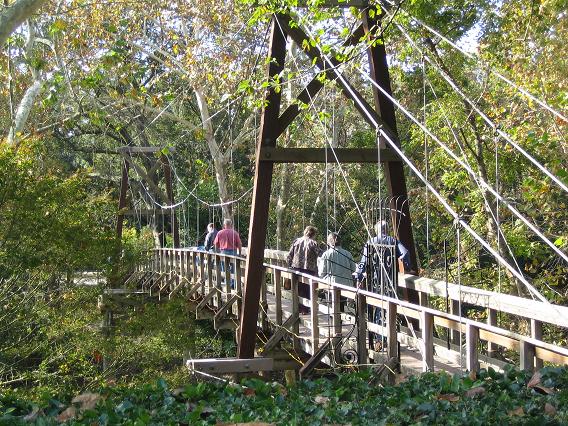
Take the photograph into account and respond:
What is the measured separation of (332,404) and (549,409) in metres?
0.90

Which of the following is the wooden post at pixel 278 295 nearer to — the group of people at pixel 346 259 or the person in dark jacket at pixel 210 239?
the group of people at pixel 346 259

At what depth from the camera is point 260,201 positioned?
29.1 feet

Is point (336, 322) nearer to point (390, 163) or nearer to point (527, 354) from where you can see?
point (390, 163)

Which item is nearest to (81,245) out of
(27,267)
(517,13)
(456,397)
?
(27,267)

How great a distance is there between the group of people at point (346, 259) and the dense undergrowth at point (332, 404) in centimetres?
275

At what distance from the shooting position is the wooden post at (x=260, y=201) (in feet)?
28.7

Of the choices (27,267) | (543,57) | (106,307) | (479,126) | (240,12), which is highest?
(240,12)

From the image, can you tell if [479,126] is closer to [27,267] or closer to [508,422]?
[27,267]

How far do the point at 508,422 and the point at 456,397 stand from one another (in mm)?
564

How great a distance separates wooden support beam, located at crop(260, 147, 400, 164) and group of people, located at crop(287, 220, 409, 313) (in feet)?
2.81

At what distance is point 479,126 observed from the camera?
12.6 metres

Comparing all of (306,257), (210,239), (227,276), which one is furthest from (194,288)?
(306,257)

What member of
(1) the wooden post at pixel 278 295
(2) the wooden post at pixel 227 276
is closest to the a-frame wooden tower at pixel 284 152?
(1) the wooden post at pixel 278 295

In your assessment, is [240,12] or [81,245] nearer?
[81,245]
